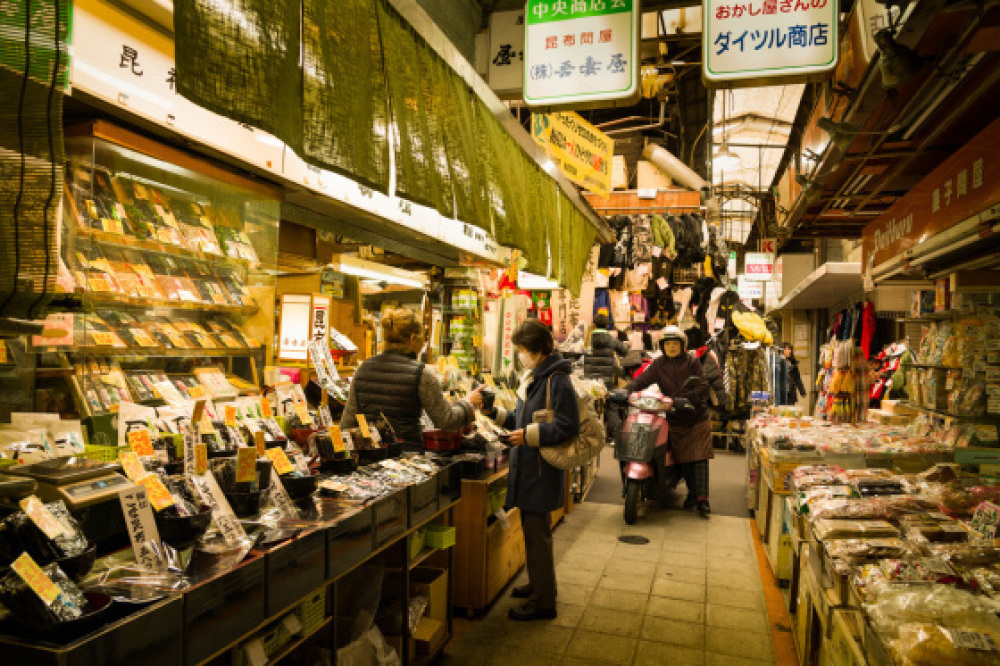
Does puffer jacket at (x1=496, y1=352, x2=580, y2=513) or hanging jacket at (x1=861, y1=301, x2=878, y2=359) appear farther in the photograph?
hanging jacket at (x1=861, y1=301, x2=878, y2=359)

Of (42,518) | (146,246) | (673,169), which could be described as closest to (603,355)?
(673,169)

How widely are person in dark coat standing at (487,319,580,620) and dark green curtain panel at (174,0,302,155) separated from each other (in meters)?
2.78

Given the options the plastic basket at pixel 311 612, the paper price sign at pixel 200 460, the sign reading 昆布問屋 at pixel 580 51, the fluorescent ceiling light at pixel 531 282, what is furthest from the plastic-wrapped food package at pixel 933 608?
the fluorescent ceiling light at pixel 531 282

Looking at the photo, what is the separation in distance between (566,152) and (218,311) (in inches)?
162

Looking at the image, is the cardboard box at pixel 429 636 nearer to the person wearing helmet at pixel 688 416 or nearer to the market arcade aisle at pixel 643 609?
the market arcade aisle at pixel 643 609

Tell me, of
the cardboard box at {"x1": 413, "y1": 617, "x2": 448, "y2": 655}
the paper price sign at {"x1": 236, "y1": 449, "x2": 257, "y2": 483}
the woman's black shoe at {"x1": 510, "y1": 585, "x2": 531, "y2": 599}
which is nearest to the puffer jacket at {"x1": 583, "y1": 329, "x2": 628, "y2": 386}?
the woman's black shoe at {"x1": 510, "y1": 585, "x2": 531, "y2": 599}

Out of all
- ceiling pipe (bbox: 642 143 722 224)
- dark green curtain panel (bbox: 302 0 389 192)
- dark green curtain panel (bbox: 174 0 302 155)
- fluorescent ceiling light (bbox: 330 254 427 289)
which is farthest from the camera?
ceiling pipe (bbox: 642 143 722 224)

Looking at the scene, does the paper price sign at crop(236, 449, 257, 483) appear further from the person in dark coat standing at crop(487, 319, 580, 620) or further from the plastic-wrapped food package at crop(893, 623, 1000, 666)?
the plastic-wrapped food package at crop(893, 623, 1000, 666)

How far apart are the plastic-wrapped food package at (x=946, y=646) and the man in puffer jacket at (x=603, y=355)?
9.10m

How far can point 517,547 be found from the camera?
5.54m

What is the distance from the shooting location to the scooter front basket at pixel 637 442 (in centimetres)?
739

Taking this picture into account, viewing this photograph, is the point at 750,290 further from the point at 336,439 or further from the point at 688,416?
the point at 336,439

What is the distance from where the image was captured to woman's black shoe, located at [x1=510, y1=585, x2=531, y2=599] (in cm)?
506

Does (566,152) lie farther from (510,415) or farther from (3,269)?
(3,269)
